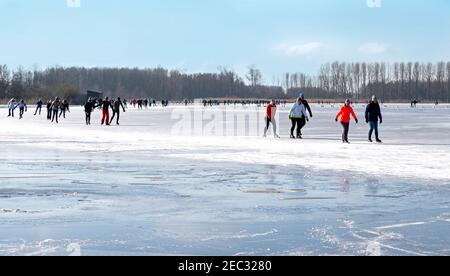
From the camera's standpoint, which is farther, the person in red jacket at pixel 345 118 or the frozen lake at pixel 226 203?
the person in red jacket at pixel 345 118

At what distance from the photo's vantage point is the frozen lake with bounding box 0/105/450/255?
5.48m

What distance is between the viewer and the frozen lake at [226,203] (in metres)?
5.48

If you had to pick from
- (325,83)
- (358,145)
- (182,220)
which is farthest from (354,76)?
(182,220)

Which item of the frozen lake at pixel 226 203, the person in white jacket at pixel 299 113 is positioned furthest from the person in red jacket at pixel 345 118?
the frozen lake at pixel 226 203

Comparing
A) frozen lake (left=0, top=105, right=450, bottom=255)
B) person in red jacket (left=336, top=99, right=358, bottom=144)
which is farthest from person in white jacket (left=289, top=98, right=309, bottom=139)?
frozen lake (left=0, top=105, right=450, bottom=255)

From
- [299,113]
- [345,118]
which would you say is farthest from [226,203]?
[299,113]

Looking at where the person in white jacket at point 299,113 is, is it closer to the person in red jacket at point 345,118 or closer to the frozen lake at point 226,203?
the person in red jacket at point 345,118

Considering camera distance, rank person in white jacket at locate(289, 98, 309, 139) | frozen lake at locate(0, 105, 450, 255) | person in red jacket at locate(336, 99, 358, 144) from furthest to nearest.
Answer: person in white jacket at locate(289, 98, 309, 139)
person in red jacket at locate(336, 99, 358, 144)
frozen lake at locate(0, 105, 450, 255)

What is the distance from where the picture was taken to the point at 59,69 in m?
197

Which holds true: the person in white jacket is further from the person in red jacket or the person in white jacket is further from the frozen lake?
the frozen lake

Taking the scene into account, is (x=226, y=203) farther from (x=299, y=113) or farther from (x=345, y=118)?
(x=299, y=113)

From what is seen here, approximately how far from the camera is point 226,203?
7.70 metres
